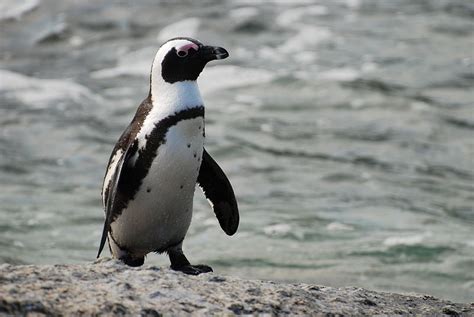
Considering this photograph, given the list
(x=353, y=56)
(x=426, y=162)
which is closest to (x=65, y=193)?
(x=426, y=162)

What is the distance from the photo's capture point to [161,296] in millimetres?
3561

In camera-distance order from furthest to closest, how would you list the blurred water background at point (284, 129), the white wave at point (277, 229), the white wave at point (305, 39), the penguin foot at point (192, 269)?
1. the white wave at point (305, 39)
2. the white wave at point (277, 229)
3. the blurred water background at point (284, 129)
4. the penguin foot at point (192, 269)

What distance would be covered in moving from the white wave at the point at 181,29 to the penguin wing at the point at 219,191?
381 inches

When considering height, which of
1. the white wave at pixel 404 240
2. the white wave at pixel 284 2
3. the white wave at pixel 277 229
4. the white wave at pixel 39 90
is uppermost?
the white wave at pixel 284 2

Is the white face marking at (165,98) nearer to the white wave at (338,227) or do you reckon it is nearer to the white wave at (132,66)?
the white wave at (338,227)

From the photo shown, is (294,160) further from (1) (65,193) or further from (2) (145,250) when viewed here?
(2) (145,250)

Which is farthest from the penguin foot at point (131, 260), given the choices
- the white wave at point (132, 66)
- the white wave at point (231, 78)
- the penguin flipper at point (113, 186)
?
the white wave at point (132, 66)

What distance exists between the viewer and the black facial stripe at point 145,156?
4.40 meters

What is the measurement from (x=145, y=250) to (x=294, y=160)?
652cm

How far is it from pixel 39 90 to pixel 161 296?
9.53 metres

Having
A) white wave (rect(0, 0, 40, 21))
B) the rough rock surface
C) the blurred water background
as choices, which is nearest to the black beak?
the rough rock surface

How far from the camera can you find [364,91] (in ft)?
43.1

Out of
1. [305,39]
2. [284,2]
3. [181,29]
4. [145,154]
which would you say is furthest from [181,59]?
[284,2]

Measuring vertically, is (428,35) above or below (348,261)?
above
